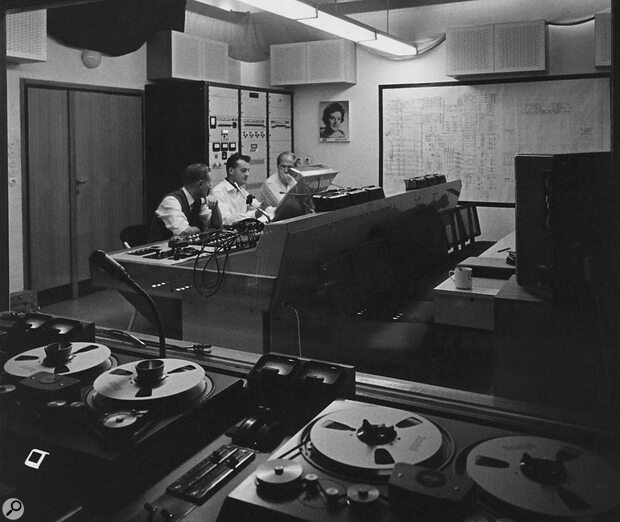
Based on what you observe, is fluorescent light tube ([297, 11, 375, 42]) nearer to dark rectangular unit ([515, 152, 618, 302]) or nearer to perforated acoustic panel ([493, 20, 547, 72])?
perforated acoustic panel ([493, 20, 547, 72])

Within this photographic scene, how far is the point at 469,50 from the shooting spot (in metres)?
6.29

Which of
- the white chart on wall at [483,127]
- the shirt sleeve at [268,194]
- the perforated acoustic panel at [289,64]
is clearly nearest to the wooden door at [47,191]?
the shirt sleeve at [268,194]

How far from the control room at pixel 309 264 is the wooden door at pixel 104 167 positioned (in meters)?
0.02

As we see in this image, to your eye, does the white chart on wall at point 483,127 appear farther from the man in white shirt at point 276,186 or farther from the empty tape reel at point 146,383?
the empty tape reel at point 146,383

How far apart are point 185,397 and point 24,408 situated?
246mm

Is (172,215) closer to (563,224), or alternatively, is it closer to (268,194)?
(268,194)

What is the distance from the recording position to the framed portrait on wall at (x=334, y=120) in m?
7.32

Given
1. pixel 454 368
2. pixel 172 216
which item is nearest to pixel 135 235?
pixel 172 216

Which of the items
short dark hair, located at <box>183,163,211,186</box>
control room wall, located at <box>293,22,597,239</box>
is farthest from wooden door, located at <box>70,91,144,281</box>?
control room wall, located at <box>293,22,597,239</box>

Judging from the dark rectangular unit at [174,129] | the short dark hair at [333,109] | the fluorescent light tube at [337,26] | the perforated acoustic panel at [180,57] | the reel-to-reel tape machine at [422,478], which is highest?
the perforated acoustic panel at [180,57]

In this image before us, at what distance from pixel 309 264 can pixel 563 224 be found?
70.6 inches

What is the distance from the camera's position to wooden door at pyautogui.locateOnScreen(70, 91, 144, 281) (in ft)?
18.6

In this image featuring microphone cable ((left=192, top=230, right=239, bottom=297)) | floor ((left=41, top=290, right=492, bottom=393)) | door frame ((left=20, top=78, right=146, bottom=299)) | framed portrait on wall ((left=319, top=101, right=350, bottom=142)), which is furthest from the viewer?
framed portrait on wall ((left=319, top=101, right=350, bottom=142))

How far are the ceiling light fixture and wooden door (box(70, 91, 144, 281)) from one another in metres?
2.08
